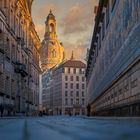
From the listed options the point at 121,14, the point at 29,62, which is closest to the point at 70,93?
the point at 29,62

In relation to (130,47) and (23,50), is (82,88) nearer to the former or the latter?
(23,50)

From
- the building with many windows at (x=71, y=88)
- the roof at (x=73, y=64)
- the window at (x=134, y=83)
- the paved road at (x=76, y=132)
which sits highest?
the roof at (x=73, y=64)

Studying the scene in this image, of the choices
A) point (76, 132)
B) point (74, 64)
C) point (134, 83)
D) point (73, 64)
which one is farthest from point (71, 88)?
point (76, 132)

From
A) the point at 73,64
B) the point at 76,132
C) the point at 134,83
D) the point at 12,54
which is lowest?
the point at 76,132


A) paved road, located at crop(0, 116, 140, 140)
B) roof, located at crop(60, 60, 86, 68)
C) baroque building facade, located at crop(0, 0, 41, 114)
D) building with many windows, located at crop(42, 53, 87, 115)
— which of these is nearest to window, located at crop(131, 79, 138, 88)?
paved road, located at crop(0, 116, 140, 140)

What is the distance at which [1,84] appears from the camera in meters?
49.9

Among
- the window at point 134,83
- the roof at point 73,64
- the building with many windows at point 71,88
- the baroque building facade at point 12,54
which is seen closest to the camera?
the window at point 134,83

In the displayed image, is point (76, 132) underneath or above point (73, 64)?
underneath

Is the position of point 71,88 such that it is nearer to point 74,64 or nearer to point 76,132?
point 74,64

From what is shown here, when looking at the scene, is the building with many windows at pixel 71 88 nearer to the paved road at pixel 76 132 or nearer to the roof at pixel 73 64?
the roof at pixel 73 64

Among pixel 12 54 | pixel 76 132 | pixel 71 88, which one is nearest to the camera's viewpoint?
pixel 76 132

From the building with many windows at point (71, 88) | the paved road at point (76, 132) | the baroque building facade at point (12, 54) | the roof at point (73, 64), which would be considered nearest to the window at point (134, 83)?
the paved road at point (76, 132)

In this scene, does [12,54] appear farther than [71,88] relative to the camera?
No

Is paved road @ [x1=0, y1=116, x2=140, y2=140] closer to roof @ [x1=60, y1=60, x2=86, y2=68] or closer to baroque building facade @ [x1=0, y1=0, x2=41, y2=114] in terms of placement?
baroque building facade @ [x1=0, y1=0, x2=41, y2=114]
